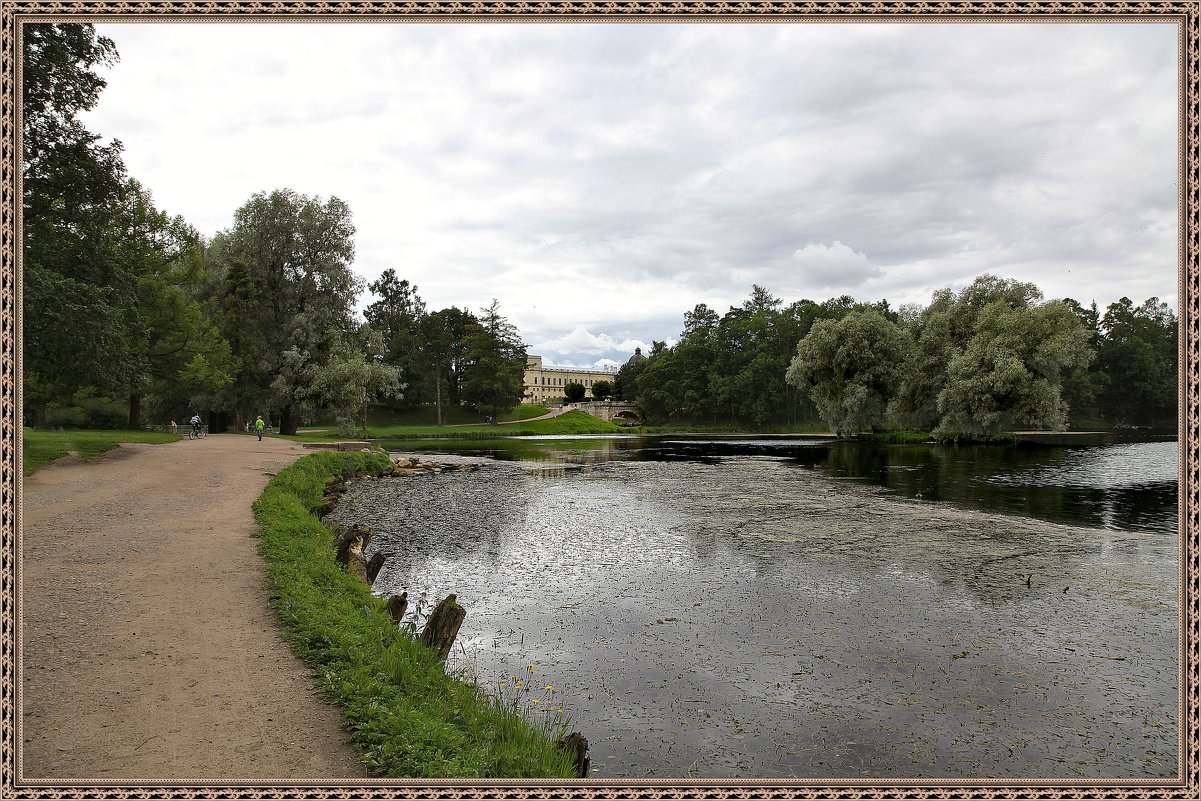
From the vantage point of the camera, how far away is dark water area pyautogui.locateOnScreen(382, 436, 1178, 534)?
19.1 meters

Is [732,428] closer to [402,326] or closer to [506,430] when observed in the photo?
[506,430]

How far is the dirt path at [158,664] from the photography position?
15.7 ft

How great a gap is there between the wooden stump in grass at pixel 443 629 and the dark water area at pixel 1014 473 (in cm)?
1632

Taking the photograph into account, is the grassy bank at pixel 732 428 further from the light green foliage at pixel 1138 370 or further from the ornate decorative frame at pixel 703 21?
the ornate decorative frame at pixel 703 21

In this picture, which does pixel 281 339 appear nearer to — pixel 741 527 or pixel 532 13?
pixel 741 527

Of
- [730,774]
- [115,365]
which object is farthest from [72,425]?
[730,774]

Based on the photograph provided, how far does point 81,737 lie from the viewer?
500 centimetres

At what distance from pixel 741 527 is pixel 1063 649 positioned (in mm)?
8685

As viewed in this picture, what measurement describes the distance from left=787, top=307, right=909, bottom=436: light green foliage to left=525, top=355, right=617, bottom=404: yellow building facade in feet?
315

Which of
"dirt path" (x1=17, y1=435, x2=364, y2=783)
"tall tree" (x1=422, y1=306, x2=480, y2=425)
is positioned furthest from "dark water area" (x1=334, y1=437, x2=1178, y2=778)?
"tall tree" (x1=422, y1=306, x2=480, y2=425)

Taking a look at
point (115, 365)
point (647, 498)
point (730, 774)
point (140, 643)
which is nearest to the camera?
point (730, 774)

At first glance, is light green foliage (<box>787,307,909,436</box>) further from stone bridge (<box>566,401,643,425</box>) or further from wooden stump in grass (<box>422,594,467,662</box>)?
stone bridge (<box>566,401,643,425</box>)

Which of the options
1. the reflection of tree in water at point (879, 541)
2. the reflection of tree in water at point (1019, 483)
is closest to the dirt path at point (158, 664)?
the reflection of tree in water at point (879, 541)

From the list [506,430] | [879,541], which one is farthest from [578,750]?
[506,430]
